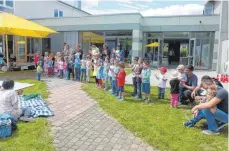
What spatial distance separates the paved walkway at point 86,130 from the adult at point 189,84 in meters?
2.68

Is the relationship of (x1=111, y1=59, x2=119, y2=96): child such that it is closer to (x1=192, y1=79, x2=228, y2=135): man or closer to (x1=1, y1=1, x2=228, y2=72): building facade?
(x1=192, y1=79, x2=228, y2=135): man

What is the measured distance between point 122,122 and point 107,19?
14808mm

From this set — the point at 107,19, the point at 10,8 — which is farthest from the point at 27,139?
the point at 10,8

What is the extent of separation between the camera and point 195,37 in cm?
1908

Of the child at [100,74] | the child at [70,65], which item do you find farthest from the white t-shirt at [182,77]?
the child at [70,65]

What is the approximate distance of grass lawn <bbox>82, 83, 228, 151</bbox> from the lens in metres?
4.70

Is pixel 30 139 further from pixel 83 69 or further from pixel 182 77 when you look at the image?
pixel 83 69

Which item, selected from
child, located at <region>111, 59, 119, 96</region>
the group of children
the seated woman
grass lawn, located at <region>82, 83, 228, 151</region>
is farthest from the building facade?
the seated woman

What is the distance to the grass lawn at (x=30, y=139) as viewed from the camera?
14.2 ft

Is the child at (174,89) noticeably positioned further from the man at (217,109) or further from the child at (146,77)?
the man at (217,109)

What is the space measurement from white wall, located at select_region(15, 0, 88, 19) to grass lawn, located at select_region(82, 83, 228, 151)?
17944 millimetres

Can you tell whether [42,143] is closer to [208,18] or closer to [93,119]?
[93,119]

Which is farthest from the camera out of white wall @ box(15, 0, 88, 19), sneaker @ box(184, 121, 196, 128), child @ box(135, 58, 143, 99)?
white wall @ box(15, 0, 88, 19)

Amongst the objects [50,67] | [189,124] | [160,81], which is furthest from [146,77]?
[50,67]
